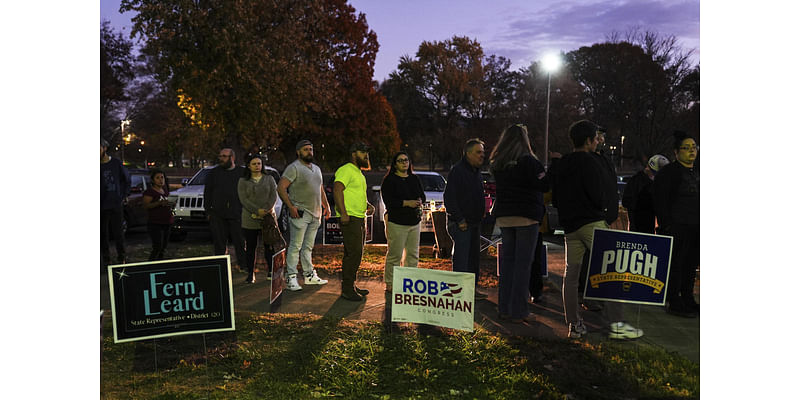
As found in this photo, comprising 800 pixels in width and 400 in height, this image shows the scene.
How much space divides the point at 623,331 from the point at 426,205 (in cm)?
428

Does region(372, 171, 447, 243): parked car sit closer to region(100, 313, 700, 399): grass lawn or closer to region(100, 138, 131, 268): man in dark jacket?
region(100, 313, 700, 399): grass lawn

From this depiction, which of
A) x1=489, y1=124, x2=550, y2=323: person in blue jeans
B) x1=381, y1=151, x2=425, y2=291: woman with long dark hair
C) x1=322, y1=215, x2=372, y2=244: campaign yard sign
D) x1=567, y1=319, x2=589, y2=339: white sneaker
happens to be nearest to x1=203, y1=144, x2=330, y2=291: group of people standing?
x1=322, y1=215, x2=372, y2=244: campaign yard sign

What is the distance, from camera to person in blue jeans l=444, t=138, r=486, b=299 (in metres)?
5.54

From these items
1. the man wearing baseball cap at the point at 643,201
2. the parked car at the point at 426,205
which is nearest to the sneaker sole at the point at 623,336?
the man wearing baseball cap at the point at 643,201

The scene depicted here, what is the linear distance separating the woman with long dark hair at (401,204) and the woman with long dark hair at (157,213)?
2717 millimetres

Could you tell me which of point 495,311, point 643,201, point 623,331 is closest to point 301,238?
point 495,311

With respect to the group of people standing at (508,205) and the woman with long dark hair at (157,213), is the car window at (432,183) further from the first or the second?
the woman with long dark hair at (157,213)

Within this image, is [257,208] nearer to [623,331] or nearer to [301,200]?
[301,200]

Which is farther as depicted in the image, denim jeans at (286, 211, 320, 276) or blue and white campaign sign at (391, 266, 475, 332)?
denim jeans at (286, 211, 320, 276)

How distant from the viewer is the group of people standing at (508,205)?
500 centimetres

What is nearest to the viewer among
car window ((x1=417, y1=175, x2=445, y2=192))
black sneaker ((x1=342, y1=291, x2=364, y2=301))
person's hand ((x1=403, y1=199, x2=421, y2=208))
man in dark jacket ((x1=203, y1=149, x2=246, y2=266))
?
person's hand ((x1=403, y1=199, x2=421, y2=208))

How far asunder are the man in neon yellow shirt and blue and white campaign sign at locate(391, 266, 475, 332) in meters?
1.36

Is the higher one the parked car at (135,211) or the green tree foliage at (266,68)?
the green tree foliage at (266,68)

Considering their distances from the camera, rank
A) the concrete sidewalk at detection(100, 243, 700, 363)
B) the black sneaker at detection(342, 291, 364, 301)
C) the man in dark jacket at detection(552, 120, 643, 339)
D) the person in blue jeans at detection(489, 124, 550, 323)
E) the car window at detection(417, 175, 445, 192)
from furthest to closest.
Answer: the car window at detection(417, 175, 445, 192)
the black sneaker at detection(342, 291, 364, 301)
the concrete sidewalk at detection(100, 243, 700, 363)
the person in blue jeans at detection(489, 124, 550, 323)
the man in dark jacket at detection(552, 120, 643, 339)
